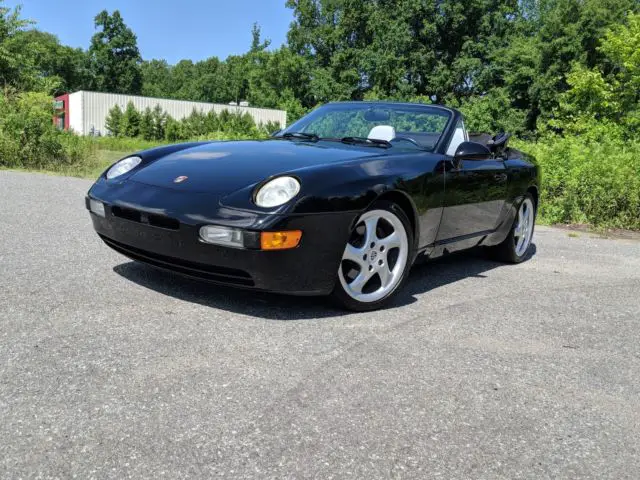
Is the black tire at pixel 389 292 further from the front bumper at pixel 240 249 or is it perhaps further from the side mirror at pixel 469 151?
the side mirror at pixel 469 151

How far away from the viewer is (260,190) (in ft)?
11.0

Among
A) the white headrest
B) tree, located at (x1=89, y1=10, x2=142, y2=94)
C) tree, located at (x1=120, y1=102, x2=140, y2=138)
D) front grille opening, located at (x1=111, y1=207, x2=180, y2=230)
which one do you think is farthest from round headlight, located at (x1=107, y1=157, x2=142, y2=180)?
tree, located at (x1=89, y1=10, x2=142, y2=94)

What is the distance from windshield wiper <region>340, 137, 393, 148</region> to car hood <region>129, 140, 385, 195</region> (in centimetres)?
15

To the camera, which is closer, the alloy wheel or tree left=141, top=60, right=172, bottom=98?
the alloy wheel

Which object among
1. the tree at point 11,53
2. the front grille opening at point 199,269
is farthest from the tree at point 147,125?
the front grille opening at point 199,269

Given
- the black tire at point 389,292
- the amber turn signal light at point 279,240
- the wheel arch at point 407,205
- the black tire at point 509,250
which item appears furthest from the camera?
the black tire at point 509,250

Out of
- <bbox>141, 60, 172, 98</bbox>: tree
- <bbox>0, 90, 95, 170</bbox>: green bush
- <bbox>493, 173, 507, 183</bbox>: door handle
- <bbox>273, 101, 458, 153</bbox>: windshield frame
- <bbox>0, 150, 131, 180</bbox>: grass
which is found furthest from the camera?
<bbox>141, 60, 172, 98</bbox>: tree

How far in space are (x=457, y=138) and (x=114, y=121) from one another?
4401 cm

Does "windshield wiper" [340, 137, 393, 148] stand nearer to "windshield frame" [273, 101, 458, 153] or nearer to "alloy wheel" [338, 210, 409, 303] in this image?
"windshield frame" [273, 101, 458, 153]

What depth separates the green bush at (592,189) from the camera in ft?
29.6

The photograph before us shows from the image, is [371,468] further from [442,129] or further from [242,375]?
[442,129]

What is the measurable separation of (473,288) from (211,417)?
2.81 metres

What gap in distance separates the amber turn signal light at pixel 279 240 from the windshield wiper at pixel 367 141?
1.35m

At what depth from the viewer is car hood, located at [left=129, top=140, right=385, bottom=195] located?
138 inches
